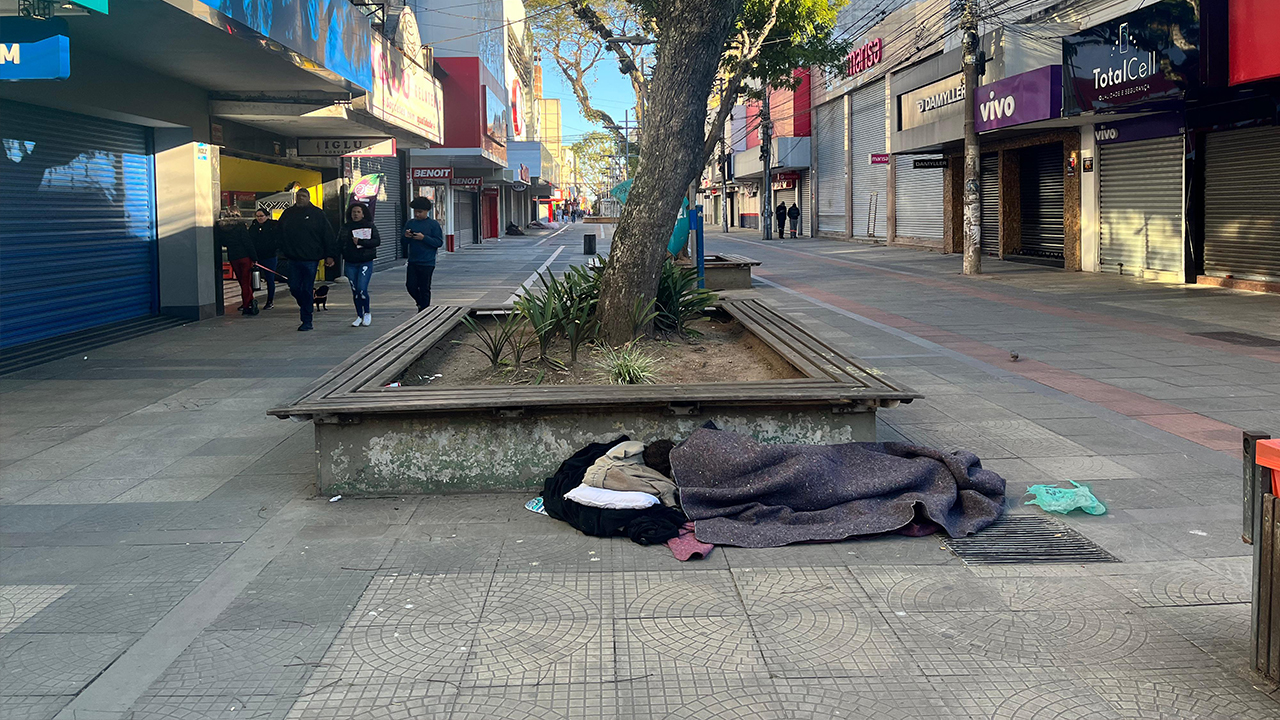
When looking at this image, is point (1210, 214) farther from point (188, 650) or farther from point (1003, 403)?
point (188, 650)

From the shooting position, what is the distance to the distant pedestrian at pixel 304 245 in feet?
43.0

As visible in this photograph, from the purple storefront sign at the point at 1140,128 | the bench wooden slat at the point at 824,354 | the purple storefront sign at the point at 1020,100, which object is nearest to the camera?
the bench wooden slat at the point at 824,354

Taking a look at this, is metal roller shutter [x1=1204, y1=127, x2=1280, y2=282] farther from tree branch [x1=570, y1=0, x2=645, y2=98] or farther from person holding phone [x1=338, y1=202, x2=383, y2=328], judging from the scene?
person holding phone [x1=338, y1=202, x2=383, y2=328]

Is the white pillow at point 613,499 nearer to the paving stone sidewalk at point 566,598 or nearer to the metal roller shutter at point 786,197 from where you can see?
the paving stone sidewalk at point 566,598

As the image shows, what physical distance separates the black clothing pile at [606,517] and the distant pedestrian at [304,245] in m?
8.53

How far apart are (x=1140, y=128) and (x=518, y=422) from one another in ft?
54.4

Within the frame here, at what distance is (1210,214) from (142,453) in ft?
55.3

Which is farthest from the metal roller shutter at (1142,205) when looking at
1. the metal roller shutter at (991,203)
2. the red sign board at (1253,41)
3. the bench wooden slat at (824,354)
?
the bench wooden slat at (824,354)

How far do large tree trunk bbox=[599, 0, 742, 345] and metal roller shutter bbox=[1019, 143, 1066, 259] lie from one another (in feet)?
56.2

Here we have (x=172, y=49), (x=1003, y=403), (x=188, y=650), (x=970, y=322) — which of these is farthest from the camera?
(x=970, y=322)

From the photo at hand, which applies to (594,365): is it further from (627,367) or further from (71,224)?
(71,224)

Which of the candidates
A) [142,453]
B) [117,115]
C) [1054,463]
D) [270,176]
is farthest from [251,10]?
[270,176]

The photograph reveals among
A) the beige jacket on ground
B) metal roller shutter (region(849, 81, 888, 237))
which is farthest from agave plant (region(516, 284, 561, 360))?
metal roller shutter (region(849, 81, 888, 237))

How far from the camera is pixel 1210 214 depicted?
57.7 ft
